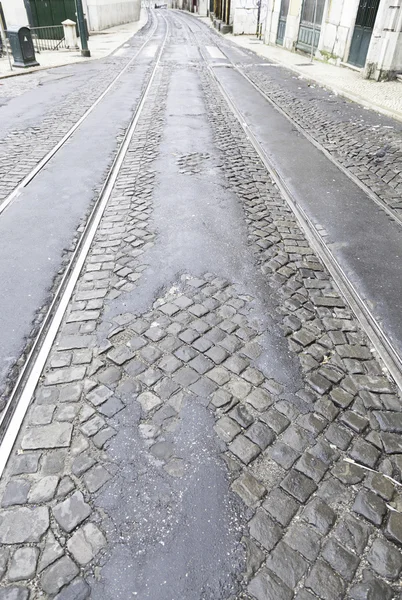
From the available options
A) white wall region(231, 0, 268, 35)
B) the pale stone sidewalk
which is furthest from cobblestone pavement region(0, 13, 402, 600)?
white wall region(231, 0, 268, 35)

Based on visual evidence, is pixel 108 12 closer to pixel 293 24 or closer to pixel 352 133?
pixel 293 24

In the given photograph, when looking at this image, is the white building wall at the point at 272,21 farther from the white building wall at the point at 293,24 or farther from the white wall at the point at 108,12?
the white wall at the point at 108,12

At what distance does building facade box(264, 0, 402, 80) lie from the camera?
14128 millimetres

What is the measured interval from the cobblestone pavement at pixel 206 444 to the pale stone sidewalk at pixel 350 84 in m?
9.09

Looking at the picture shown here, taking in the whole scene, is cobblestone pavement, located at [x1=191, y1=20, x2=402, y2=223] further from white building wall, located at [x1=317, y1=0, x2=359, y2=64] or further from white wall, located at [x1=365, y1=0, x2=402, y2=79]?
white building wall, located at [x1=317, y1=0, x2=359, y2=64]

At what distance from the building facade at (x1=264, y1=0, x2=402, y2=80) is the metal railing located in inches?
542

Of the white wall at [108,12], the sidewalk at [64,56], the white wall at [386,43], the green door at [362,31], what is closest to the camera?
the white wall at [386,43]

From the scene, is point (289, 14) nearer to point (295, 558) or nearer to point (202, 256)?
point (202, 256)

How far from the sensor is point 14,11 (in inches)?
1000

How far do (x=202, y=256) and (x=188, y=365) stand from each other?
6.06ft

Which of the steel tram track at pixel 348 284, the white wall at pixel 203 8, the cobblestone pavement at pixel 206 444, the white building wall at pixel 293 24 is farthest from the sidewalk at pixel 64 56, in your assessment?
the white wall at pixel 203 8

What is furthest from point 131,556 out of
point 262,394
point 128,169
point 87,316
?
point 128,169

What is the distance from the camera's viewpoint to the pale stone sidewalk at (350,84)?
11695mm

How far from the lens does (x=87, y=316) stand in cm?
388
